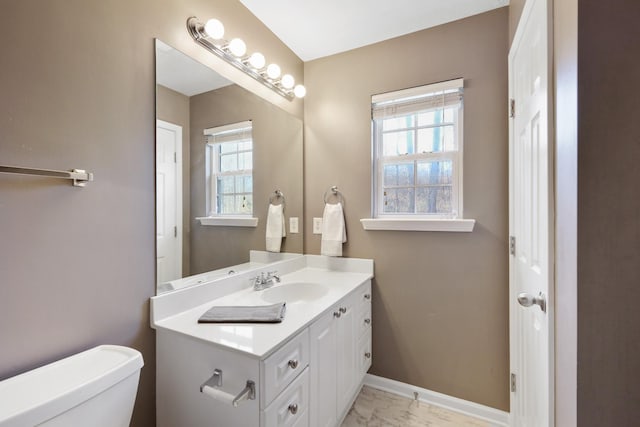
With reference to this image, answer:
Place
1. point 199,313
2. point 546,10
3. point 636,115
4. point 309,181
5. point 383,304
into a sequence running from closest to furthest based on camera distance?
point 636,115
point 546,10
point 199,313
point 383,304
point 309,181

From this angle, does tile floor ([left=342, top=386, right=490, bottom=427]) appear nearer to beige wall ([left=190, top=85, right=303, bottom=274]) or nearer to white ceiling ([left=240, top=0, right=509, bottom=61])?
beige wall ([left=190, top=85, right=303, bottom=274])

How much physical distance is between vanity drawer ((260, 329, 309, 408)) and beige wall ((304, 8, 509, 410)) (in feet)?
3.10

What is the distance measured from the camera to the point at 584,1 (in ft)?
2.17

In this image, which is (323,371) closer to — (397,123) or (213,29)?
(397,123)

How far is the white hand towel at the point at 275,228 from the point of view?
73.4 inches

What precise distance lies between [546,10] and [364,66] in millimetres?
1213

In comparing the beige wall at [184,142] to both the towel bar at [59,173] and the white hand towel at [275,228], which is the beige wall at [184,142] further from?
the white hand towel at [275,228]

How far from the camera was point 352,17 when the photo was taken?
1.67m

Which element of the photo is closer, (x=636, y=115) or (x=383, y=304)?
(x=636, y=115)

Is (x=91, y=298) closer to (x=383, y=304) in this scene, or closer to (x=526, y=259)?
(x=383, y=304)

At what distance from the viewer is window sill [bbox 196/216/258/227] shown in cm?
144

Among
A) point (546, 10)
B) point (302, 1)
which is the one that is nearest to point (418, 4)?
point (302, 1)

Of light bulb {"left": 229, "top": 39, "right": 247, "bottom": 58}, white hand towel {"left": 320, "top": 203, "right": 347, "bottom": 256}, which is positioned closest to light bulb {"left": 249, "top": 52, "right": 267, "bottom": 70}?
light bulb {"left": 229, "top": 39, "right": 247, "bottom": 58}

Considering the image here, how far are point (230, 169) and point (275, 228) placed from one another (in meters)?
0.52
